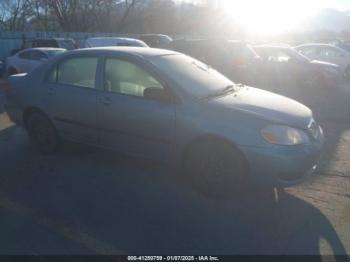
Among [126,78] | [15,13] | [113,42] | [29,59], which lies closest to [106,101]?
[126,78]

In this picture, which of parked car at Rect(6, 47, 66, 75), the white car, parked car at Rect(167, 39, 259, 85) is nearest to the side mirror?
parked car at Rect(167, 39, 259, 85)

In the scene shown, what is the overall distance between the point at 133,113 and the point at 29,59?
1076 cm

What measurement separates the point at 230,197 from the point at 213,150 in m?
0.57

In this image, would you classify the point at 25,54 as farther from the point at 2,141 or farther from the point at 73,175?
the point at 73,175

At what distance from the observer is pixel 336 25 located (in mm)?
147125

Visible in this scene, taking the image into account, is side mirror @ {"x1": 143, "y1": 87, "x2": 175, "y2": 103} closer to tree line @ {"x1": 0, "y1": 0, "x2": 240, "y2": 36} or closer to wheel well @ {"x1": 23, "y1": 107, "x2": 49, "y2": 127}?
wheel well @ {"x1": 23, "y1": 107, "x2": 49, "y2": 127}

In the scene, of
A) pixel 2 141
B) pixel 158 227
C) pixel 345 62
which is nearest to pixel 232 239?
pixel 158 227

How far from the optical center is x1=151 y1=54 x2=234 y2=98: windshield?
185 inches

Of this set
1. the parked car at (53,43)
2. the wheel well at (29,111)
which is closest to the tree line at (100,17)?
the parked car at (53,43)

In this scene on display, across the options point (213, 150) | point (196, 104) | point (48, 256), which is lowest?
point (48, 256)

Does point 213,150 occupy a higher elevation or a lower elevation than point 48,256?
higher

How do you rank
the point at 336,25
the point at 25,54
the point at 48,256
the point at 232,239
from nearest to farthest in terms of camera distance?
the point at 48,256 → the point at 232,239 → the point at 25,54 → the point at 336,25

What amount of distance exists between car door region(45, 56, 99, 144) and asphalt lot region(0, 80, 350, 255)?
1.63 feet

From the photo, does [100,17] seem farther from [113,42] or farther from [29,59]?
[29,59]
